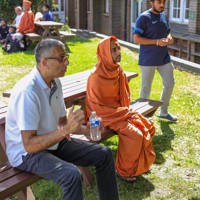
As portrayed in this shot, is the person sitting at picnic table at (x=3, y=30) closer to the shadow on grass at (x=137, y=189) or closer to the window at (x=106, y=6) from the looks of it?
the window at (x=106, y=6)

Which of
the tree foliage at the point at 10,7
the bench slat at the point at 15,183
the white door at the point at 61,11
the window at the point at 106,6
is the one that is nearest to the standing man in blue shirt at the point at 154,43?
the bench slat at the point at 15,183

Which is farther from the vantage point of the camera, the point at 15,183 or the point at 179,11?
the point at 179,11

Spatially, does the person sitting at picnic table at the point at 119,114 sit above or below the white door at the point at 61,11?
below

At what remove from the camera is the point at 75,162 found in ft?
10.5

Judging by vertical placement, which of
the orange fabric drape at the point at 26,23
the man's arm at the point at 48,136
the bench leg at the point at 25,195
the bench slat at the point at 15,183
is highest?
the orange fabric drape at the point at 26,23

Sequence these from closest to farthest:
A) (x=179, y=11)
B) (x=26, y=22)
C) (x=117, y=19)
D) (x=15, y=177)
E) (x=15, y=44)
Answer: (x=15, y=177) → (x=15, y=44) → (x=26, y=22) → (x=179, y=11) → (x=117, y=19)

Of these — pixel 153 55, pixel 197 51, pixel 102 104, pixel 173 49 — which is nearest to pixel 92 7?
pixel 173 49

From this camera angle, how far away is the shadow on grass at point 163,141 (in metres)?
4.50

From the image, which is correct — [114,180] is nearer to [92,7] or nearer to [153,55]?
[153,55]

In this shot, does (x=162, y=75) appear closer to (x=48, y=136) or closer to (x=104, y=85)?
(x=104, y=85)

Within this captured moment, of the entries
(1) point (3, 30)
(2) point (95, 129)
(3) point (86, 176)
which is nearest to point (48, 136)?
(2) point (95, 129)

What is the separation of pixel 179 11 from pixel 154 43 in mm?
8865

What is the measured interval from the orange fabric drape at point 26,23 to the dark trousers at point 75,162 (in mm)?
9634

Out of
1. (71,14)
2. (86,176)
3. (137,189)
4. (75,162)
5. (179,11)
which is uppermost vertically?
(179,11)
